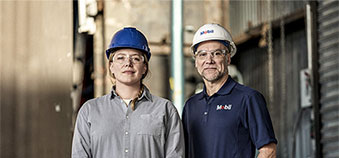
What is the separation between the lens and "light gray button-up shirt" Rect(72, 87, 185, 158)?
3484mm

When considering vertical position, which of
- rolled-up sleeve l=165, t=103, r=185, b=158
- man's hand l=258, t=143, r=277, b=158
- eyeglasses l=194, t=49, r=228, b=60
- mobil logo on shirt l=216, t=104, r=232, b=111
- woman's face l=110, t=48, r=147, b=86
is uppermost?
eyeglasses l=194, t=49, r=228, b=60

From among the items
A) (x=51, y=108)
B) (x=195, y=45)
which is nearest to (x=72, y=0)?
(x=51, y=108)

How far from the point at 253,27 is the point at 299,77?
6.28 feet

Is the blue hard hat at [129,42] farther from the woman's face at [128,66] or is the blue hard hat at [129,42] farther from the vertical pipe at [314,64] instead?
the vertical pipe at [314,64]

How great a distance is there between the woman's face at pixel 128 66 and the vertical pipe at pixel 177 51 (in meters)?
3.93

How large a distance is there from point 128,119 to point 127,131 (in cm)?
8

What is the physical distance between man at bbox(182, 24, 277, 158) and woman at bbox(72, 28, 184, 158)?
1.06 feet

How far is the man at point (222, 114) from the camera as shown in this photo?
12.3 ft

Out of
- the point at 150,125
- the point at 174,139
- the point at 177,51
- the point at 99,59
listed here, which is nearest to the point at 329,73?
the point at 177,51

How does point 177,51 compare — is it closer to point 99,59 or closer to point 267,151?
point 99,59

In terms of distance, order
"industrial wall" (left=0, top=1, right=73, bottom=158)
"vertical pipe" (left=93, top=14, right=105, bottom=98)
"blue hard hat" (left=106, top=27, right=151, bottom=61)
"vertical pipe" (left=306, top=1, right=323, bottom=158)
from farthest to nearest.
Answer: "vertical pipe" (left=93, top=14, right=105, bottom=98) < "vertical pipe" (left=306, top=1, right=323, bottom=158) < "industrial wall" (left=0, top=1, right=73, bottom=158) < "blue hard hat" (left=106, top=27, right=151, bottom=61)

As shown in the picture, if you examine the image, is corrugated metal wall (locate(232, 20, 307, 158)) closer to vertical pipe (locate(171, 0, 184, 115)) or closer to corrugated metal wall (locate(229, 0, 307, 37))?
corrugated metal wall (locate(229, 0, 307, 37))

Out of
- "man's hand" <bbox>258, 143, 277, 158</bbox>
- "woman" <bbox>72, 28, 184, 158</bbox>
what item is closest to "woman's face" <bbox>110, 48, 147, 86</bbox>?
"woman" <bbox>72, 28, 184, 158</bbox>

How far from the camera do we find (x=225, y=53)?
3.93 metres
